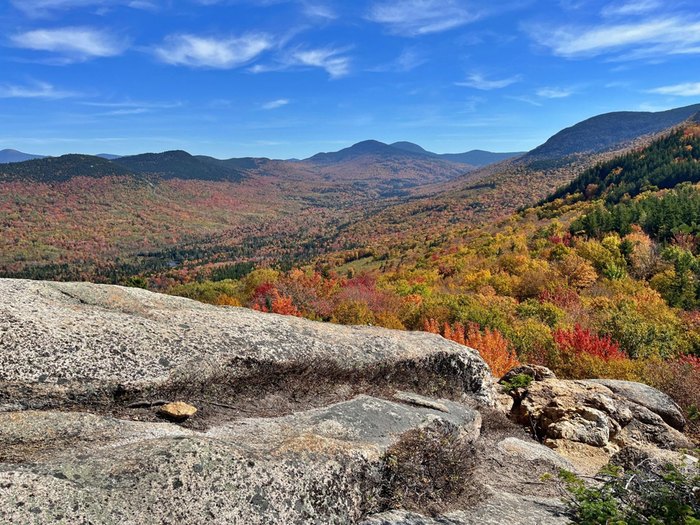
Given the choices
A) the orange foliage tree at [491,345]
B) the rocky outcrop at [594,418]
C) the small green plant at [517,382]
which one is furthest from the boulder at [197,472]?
the orange foliage tree at [491,345]

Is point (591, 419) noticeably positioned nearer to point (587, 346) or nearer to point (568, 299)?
point (587, 346)

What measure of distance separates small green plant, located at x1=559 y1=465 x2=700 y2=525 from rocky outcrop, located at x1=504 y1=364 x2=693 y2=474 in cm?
418

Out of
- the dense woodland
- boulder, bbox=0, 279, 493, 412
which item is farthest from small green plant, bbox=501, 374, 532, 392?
the dense woodland

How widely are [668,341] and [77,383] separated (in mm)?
32968

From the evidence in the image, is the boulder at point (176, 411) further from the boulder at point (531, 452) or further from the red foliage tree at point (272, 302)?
the red foliage tree at point (272, 302)

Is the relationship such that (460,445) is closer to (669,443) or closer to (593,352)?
(669,443)

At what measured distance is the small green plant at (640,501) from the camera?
231 inches

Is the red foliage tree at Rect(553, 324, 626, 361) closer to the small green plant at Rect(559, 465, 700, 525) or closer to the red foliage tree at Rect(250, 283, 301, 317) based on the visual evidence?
the small green plant at Rect(559, 465, 700, 525)

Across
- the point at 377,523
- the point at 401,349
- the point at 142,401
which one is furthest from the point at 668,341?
the point at 142,401

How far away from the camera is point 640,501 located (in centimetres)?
640

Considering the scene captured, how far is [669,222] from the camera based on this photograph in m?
59.8

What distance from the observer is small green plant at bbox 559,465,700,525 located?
5.88 meters

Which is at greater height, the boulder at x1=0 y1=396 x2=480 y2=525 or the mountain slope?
the mountain slope

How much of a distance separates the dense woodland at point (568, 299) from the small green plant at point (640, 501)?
1184 centimetres
